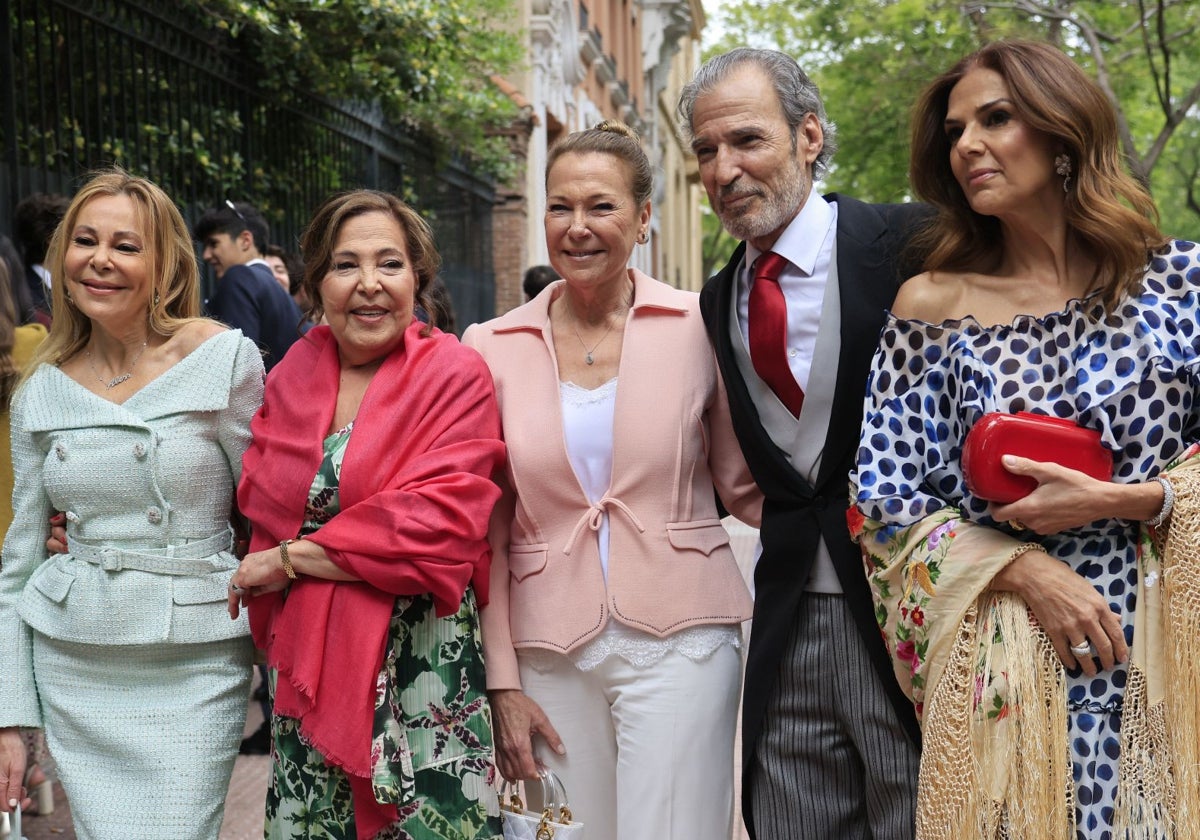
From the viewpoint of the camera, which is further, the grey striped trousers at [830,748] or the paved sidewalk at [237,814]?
the paved sidewalk at [237,814]

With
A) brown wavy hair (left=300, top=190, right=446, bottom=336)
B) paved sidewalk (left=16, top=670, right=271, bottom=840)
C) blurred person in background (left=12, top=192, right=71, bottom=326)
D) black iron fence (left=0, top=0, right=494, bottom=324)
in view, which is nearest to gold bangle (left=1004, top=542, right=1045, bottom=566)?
brown wavy hair (left=300, top=190, right=446, bottom=336)

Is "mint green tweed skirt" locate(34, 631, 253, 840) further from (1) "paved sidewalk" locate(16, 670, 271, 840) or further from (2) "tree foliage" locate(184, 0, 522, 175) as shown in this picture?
(2) "tree foliage" locate(184, 0, 522, 175)

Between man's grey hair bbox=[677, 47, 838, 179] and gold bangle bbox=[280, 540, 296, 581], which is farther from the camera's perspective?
man's grey hair bbox=[677, 47, 838, 179]

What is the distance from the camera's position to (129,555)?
3.38 meters

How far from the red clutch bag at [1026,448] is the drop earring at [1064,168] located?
0.51m

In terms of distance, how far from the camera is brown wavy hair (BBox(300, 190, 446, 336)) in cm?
337

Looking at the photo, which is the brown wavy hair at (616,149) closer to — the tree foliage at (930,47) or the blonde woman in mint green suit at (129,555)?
the blonde woman in mint green suit at (129,555)

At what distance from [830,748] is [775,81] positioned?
1.60 meters

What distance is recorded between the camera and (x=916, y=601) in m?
2.92

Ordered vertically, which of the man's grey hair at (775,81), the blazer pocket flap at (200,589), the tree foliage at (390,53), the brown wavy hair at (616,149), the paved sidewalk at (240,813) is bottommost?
the paved sidewalk at (240,813)

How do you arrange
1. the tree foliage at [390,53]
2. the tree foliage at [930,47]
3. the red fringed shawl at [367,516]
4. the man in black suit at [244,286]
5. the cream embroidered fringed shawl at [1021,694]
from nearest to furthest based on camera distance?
the cream embroidered fringed shawl at [1021,694] < the red fringed shawl at [367,516] < the man in black suit at [244,286] < the tree foliage at [390,53] < the tree foliage at [930,47]

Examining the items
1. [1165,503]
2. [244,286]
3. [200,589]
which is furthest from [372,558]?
[244,286]

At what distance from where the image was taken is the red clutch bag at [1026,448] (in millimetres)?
2705

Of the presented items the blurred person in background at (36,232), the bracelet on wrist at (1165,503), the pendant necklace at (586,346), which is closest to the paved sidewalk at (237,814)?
the blurred person in background at (36,232)
